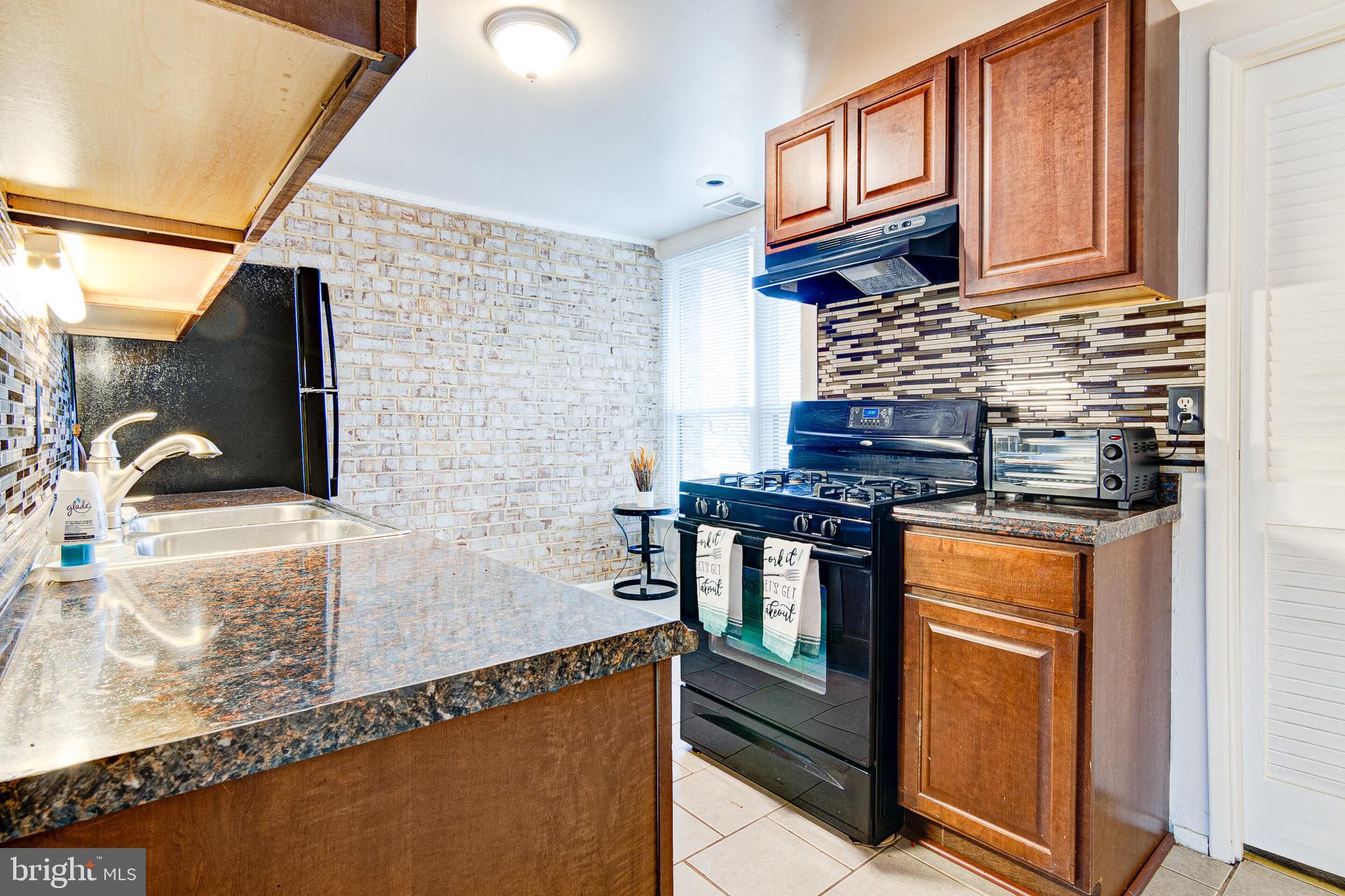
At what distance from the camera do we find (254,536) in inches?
71.8

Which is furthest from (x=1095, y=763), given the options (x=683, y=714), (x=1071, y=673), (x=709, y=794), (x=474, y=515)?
(x=474, y=515)

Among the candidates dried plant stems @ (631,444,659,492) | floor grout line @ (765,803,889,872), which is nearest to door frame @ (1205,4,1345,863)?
floor grout line @ (765,803,889,872)

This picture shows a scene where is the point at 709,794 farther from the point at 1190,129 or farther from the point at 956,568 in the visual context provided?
the point at 1190,129

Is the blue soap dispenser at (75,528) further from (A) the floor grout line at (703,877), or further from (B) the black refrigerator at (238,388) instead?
(B) the black refrigerator at (238,388)

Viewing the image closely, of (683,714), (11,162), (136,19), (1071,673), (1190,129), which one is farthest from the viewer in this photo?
(683,714)

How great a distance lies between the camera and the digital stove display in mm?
2631

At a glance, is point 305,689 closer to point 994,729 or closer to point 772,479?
point 994,729

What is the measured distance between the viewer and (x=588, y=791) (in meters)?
0.76

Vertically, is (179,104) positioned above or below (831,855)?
above

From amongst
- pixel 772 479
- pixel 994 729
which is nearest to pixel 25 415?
pixel 772 479

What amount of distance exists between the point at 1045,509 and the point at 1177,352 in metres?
0.66

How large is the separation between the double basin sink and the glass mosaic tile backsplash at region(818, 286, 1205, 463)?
2014 mm

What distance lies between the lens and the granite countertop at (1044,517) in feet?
5.19

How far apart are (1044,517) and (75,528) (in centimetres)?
198
